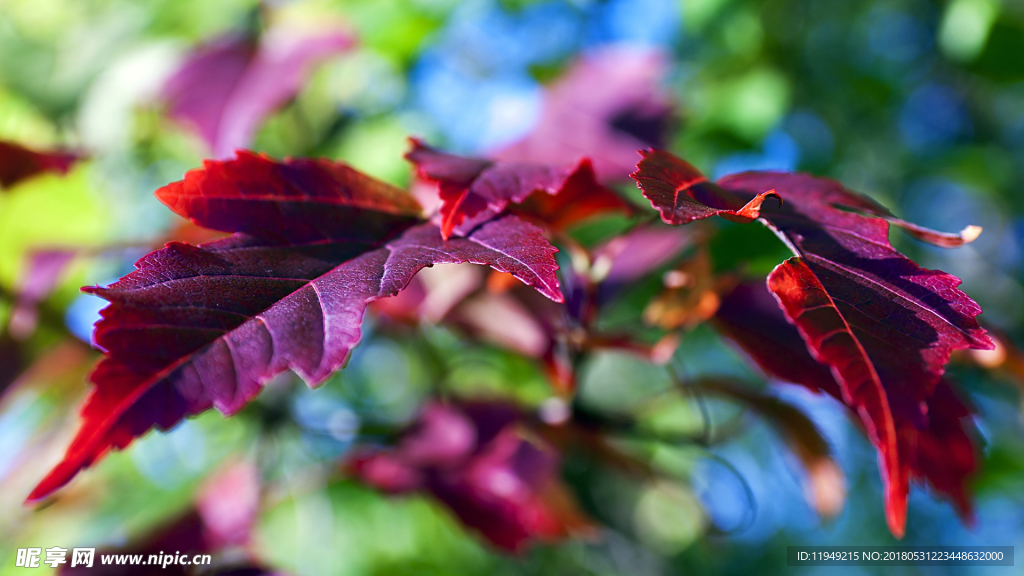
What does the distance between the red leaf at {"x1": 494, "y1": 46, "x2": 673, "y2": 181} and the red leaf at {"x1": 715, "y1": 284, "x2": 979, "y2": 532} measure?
0.76ft

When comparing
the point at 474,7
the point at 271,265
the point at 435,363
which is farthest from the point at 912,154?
the point at 271,265

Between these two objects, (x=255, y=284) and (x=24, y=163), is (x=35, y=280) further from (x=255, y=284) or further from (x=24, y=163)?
(x=255, y=284)

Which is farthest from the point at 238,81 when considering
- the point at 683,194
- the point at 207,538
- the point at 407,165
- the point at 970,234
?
the point at 970,234

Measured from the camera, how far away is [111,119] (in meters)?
0.91

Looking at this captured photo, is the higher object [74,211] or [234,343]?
[234,343]

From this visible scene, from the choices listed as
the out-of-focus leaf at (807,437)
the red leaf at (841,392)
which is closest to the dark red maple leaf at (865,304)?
the red leaf at (841,392)

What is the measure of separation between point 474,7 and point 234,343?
93cm

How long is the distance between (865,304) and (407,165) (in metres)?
0.72

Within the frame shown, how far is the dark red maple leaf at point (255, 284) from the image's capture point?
0.28m

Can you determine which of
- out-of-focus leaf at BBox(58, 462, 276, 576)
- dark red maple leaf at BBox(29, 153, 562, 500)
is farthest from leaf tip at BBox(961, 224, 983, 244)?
out-of-focus leaf at BBox(58, 462, 276, 576)

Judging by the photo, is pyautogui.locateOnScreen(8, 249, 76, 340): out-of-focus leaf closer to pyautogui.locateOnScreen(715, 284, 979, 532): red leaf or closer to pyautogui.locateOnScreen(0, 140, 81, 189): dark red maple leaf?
pyautogui.locateOnScreen(0, 140, 81, 189): dark red maple leaf

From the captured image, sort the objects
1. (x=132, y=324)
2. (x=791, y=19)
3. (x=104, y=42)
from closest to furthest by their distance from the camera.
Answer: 1. (x=132, y=324)
2. (x=104, y=42)
3. (x=791, y=19)

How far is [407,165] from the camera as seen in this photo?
0.95m

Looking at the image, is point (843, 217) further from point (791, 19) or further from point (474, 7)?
point (791, 19)
